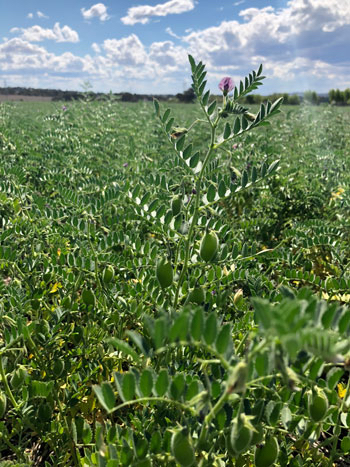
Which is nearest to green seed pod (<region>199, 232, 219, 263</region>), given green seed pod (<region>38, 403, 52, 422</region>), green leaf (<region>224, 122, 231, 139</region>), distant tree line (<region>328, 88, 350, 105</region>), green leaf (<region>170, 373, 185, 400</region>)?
green leaf (<region>224, 122, 231, 139</region>)

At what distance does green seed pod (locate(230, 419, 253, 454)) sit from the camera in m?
0.70

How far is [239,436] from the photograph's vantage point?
28.5 inches

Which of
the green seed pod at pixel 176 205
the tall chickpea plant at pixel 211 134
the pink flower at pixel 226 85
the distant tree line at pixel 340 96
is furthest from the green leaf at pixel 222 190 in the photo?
the distant tree line at pixel 340 96

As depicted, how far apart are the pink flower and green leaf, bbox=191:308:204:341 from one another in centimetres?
72

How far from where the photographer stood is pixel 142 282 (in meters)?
1.49

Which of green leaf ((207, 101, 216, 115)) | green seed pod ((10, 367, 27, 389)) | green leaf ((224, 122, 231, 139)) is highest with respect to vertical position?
green leaf ((207, 101, 216, 115))

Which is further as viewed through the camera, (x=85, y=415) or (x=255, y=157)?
(x=255, y=157)

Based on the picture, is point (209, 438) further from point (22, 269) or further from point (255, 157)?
point (255, 157)

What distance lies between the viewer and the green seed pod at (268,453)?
0.87 meters

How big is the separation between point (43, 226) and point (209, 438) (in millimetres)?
1513

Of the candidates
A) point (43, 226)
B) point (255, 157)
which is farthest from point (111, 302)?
point (255, 157)

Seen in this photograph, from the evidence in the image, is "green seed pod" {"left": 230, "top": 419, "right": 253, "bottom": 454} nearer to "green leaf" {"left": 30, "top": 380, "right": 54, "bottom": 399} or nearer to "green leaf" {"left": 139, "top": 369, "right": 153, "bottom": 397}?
"green leaf" {"left": 139, "top": 369, "right": 153, "bottom": 397}

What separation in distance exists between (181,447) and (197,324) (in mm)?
227

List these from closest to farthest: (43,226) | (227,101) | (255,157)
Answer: (227,101) → (43,226) → (255,157)
